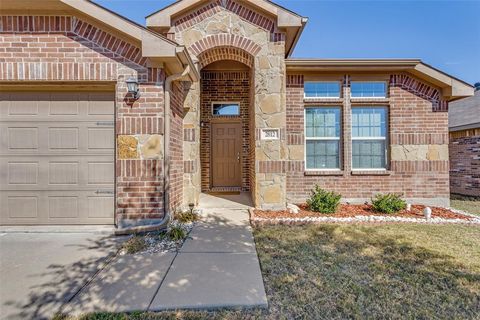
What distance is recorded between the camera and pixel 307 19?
546 centimetres

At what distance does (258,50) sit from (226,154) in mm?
3571

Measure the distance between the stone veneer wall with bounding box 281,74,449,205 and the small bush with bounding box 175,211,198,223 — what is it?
2765 mm

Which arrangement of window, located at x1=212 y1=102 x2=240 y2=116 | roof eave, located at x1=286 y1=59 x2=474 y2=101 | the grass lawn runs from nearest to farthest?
the grass lawn → roof eave, located at x1=286 y1=59 x2=474 y2=101 → window, located at x1=212 y1=102 x2=240 y2=116

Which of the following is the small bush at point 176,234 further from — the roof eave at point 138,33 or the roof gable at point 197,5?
the roof gable at point 197,5

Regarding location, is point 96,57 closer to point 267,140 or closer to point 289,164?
point 267,140

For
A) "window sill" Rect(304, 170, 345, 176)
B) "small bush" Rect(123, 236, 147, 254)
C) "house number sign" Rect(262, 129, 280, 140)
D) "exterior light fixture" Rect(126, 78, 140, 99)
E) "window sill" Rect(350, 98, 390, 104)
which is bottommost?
"small bush" Rect(123, 236, 147, 254)

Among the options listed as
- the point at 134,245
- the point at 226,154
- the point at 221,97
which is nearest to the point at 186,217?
the point at 134,245

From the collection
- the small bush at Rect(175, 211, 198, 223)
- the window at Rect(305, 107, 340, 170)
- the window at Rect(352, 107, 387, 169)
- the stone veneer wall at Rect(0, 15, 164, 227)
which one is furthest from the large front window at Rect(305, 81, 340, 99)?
the small bush at Rect(175, 211, 198, 223)

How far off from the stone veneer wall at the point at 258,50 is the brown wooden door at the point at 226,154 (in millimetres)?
2401

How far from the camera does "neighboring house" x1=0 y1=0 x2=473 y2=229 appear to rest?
4.07 metres

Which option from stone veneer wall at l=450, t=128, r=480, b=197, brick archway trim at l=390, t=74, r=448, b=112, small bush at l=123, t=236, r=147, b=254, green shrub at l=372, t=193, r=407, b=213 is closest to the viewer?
small bush at l=123, t=236, r=147, b=254

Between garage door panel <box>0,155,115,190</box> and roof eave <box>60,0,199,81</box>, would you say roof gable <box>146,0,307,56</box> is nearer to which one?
roof eave <box>60,0,199,81</box>

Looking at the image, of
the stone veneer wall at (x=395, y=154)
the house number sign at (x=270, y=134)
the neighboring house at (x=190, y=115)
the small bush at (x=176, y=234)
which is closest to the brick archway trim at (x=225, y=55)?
the neighboring house at (x=190, y=115)

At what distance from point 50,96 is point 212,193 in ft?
15.3
